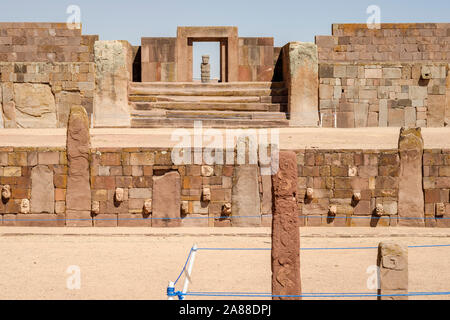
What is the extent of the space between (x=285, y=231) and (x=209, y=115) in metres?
10.4

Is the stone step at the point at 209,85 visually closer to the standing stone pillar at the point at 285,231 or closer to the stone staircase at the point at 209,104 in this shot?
the stone staircase at the point at 209,104

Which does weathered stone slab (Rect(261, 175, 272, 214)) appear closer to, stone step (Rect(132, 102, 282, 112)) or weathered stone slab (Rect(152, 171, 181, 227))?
weathered stone slab (Rect(152, 171, 181, 227))

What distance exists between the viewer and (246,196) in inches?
418

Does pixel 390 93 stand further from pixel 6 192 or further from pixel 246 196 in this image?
pixel 6 192

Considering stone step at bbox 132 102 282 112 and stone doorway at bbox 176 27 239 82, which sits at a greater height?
stone doorway at bbox 176 27 239 82

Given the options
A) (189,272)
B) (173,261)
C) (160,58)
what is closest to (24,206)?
(173,261)

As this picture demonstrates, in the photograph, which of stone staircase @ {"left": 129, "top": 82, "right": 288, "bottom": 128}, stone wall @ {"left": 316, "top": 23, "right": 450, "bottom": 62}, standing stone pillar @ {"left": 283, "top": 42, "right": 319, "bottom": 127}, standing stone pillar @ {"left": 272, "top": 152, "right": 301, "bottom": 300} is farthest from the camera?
stone wall @ {"left": 316, "top": 23, "right": 450, "bottom": 62}

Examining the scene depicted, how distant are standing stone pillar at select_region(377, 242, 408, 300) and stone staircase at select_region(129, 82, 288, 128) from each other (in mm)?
10331

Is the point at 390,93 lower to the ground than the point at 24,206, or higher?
higher

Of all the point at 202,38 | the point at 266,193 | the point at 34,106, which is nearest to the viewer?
the point at 266,193

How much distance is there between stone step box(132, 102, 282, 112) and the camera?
16688 mm

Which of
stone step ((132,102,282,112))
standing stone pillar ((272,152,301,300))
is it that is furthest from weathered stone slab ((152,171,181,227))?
stone step ((132,102,282,112))

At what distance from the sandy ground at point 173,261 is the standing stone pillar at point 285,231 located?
1.03 meters
